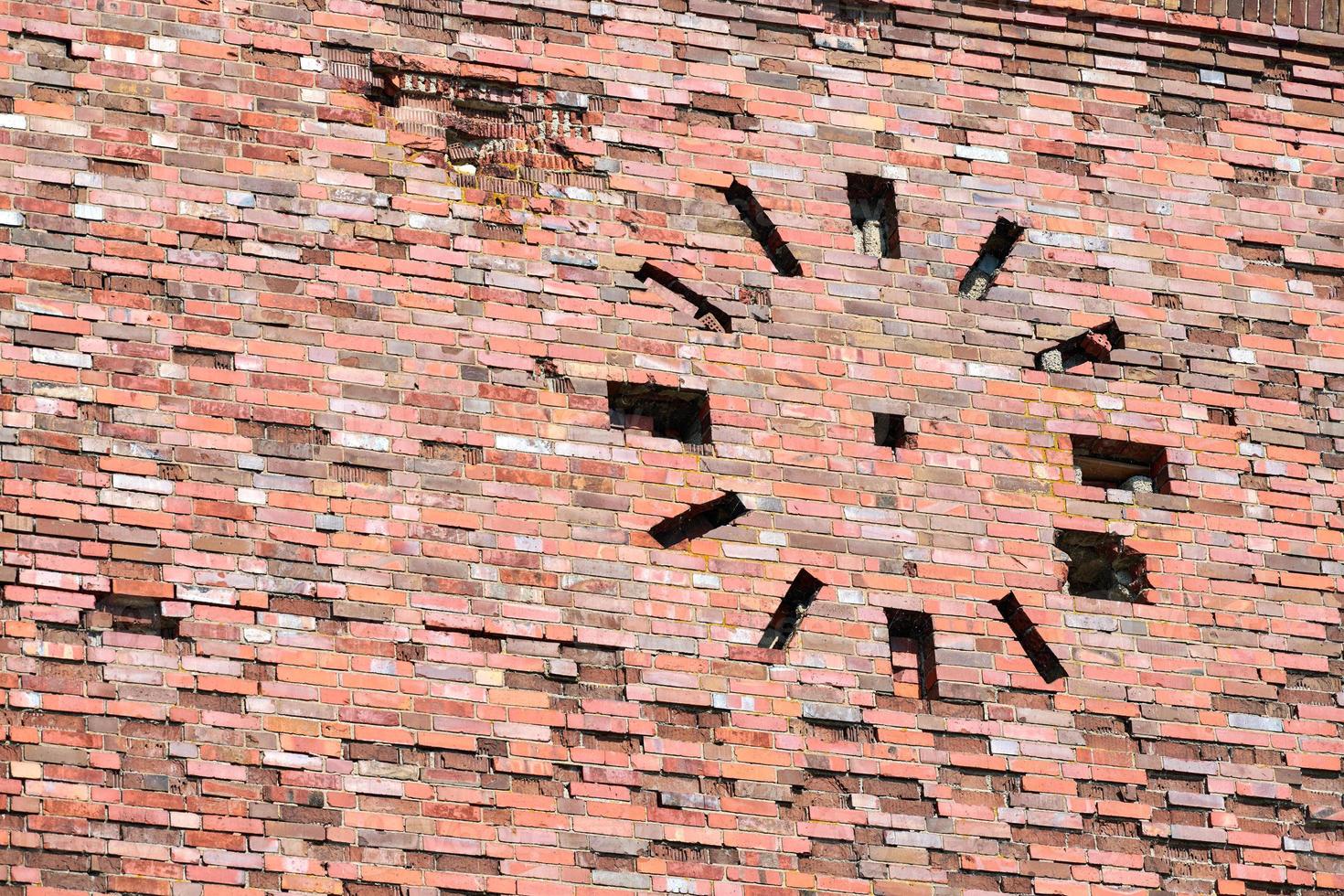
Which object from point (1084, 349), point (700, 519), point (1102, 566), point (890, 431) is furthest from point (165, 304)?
point (1102, 566)

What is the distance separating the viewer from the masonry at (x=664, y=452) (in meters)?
9.30

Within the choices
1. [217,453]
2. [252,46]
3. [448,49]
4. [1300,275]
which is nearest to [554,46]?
[448,49]

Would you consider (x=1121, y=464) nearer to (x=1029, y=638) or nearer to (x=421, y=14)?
(x=1029, y=638)

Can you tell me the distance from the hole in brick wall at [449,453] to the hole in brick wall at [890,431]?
1.48m

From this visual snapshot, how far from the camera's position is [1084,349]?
10695mm

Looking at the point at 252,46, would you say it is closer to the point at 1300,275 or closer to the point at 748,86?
A: the point at 748,86

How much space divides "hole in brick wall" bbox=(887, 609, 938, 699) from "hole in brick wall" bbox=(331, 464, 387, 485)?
1852mm

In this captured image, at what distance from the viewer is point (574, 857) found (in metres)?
9.30

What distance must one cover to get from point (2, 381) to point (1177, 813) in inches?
170

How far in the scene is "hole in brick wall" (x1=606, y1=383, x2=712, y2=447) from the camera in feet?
33.4

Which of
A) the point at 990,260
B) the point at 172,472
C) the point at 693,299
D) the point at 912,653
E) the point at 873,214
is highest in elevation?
the point at 873,214

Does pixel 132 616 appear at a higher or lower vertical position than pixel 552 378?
lower

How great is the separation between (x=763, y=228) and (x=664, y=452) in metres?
1.04

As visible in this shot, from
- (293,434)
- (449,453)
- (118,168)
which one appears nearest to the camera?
(293,434)
